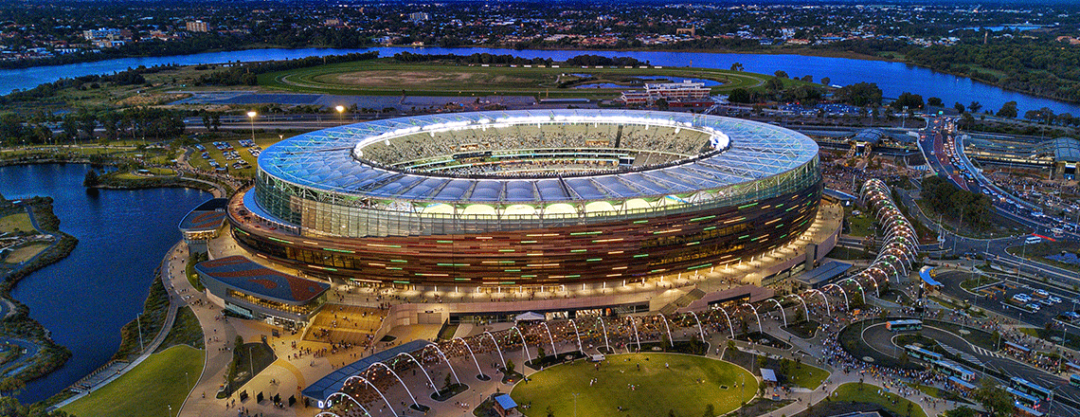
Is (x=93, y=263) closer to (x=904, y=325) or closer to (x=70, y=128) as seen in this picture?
(x=70, y=128)

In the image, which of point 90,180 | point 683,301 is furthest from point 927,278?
point 90,180

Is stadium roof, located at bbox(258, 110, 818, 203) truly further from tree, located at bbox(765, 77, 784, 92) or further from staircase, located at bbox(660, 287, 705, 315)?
tree, located at bbox(765, 77, 784, 92)

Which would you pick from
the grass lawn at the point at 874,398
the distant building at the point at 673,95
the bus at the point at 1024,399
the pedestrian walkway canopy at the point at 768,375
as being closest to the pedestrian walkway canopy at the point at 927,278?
the bus at the point at 1024,399

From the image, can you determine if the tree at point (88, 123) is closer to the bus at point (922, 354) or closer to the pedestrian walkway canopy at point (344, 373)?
the pedestrian walkway canopy at point (344, 373)

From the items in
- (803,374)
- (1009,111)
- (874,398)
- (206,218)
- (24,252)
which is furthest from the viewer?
(1009,111)

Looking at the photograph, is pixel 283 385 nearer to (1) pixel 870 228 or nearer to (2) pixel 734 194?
(2) pixel 734 194

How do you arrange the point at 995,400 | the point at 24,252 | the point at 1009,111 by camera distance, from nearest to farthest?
the point at 995,400
the point at 24,252
the point at 1009,111

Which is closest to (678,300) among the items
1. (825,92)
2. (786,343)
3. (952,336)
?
(786,343)
